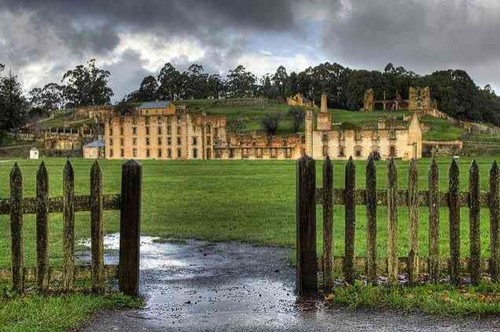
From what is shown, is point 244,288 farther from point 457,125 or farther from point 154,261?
point 457,125

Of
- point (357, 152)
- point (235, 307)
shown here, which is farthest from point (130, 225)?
point (357, 152)

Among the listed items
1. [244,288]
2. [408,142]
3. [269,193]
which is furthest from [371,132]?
[244,288]

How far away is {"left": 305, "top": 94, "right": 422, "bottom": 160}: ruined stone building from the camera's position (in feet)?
375

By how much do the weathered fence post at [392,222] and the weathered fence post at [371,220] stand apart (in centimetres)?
21

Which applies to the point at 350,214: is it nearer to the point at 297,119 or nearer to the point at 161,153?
the point at 161,153

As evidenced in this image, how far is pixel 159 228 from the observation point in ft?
60.6

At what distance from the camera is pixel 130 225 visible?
9359 mm

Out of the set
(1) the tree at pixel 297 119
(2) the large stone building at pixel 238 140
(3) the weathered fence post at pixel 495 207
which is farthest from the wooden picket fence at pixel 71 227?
(1) the tree at pixel 297 119

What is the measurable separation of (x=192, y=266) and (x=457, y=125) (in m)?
163

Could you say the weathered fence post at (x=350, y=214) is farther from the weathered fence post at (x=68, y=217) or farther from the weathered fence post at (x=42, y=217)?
the weathered fence post at (x=42, y=217)

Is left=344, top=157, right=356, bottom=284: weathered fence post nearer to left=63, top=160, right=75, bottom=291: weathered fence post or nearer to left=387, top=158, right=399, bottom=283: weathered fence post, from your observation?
left=387, top=158, right=399, bottom=283: weathered fence post

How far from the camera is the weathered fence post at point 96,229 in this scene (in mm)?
9125

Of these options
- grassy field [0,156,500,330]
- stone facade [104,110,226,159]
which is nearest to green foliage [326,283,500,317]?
grassy field [0,156,500,330]

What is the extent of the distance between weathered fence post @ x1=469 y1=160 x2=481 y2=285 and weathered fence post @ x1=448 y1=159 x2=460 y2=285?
0.64ft
